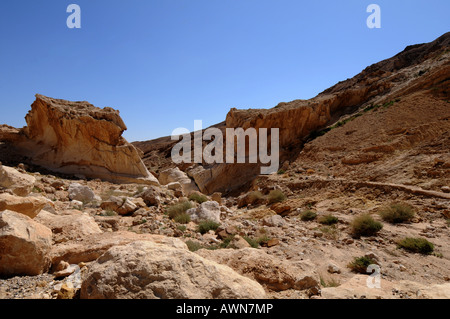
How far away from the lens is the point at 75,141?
12938 mm

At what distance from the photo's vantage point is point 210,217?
6.77m

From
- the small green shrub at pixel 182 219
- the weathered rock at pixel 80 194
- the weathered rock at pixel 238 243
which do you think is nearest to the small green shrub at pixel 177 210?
the small green shrub at pixel 182 219

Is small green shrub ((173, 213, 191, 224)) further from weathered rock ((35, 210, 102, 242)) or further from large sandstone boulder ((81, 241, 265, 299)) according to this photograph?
large sandstone boulder ((81, 241, 265, 299))

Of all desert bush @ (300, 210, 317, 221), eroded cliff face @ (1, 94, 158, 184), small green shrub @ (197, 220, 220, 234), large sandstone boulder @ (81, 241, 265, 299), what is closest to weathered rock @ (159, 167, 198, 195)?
eroded cliff face @ (1, 94, 158, 184)

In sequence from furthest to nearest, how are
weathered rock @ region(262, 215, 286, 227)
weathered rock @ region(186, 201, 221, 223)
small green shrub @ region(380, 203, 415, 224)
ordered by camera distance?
weathered rock @ region(262, 215, 286, 227) < small green shrub @ region(380, 203, 415, 224) < weathered rock @ region(186, 201, 221, 223)

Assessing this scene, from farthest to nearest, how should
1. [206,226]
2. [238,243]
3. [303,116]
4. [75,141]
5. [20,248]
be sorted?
[303,116] < [75,141] < [206,226] < [238,243] < [20,248]

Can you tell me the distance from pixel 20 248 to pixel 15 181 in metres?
4.36

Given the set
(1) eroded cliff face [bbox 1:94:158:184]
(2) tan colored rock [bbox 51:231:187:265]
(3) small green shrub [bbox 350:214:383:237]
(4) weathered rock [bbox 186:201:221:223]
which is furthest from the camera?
(1) eroded cliff face [bbox 1:94:158:184]

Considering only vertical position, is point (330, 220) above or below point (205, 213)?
below

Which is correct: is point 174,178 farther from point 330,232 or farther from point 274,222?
point 330,232

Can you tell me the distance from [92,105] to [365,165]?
1544 cm

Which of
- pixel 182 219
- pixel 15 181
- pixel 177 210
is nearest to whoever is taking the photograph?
pixel 15 181

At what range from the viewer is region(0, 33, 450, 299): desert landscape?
227cm

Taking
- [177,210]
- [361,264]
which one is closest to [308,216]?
[361,264]
